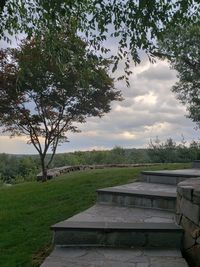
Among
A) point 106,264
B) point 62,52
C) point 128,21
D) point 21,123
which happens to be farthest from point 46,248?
point 21,123

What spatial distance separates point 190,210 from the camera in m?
3.79

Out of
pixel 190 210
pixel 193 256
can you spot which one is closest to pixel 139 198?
pixel 190 210

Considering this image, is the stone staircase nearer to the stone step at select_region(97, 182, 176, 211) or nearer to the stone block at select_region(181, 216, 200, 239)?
the stone block at select_region(181, 216, 200, 239)

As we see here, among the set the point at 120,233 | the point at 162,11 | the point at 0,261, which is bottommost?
the point at 0,261

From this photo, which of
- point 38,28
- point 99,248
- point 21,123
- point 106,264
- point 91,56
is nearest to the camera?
point 106,264

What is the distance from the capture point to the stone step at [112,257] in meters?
3.35

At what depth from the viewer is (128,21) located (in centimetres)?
539

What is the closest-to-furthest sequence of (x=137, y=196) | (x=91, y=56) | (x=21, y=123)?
(x=137, y=196)
(x=91, y=56)
(x=21, y=123)

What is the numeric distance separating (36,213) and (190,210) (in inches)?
128

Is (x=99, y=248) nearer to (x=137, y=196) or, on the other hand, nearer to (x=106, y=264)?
(x=106, y=264)

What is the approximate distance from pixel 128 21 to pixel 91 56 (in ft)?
2.43

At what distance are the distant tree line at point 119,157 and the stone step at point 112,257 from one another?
9.83 m

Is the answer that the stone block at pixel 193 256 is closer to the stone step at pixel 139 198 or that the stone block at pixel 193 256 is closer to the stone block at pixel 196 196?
the stone block at pixel 196 196

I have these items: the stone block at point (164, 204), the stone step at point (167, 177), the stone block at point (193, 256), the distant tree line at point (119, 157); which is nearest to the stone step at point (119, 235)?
the stone block at point (193, 256)
